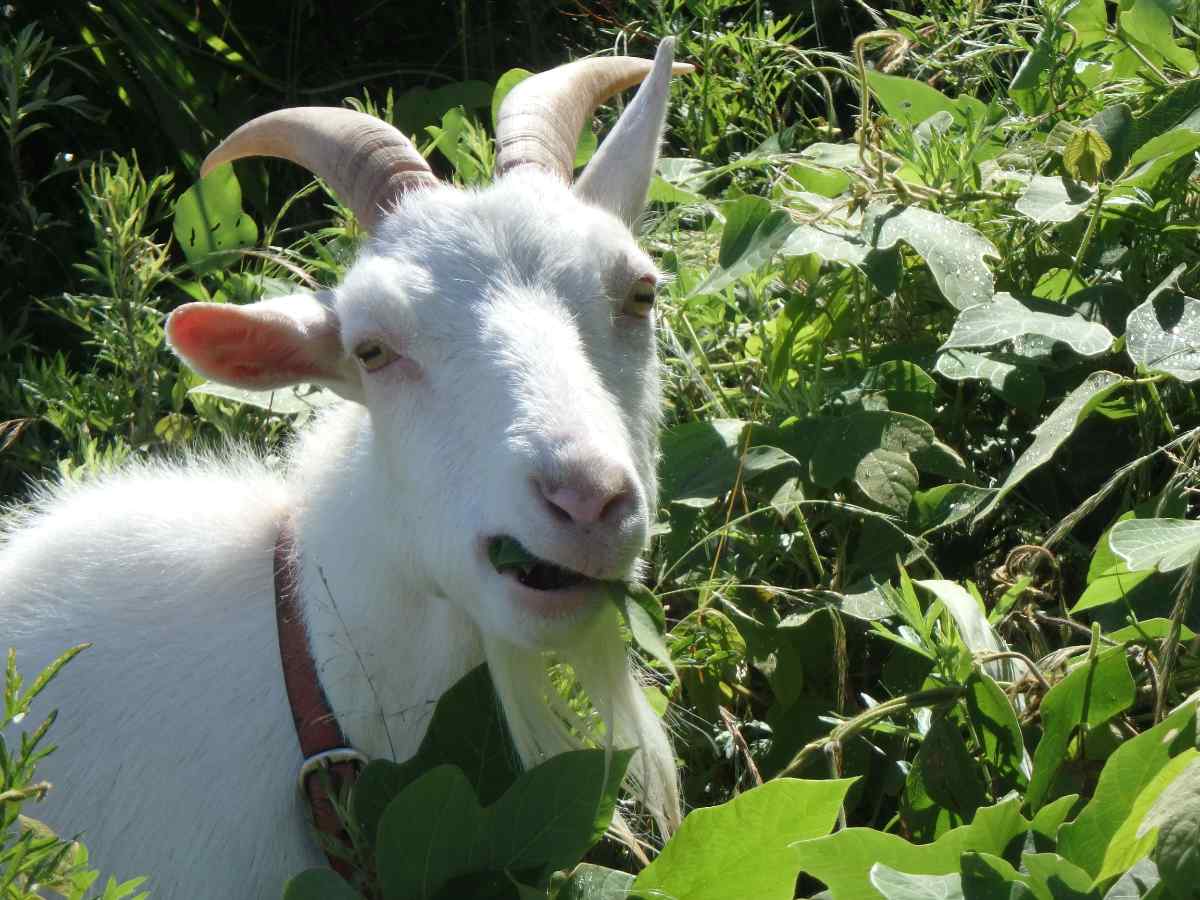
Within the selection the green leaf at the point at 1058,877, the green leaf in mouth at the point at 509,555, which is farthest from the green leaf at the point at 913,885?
the green leaf in mouth at the point at 509,555

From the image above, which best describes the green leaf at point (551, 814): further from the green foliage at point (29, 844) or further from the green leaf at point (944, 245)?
the green leaf at point (944, 245)

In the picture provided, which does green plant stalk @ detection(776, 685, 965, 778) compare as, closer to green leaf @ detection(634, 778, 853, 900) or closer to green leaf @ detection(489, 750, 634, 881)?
green leaf @ detection(634, 778, 853, 900)

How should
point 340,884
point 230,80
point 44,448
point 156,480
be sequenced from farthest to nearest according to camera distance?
1. point 230,80
2. point 44,448
3. point 156,480
4. point 340,884

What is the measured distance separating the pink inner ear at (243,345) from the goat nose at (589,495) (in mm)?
838

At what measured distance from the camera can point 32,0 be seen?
19.6ft

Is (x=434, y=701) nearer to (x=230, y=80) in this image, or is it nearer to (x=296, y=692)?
(x=296, y=692)

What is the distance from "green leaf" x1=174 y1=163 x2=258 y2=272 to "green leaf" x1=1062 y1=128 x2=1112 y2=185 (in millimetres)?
2470

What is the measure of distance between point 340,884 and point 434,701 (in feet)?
2.16

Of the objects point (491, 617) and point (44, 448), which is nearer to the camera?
point (491, 617)

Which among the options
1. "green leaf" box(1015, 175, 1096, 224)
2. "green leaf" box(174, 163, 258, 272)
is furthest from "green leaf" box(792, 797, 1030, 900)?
"green leaf" box(174, 163, 258, 272)

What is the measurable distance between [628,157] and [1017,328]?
998mm

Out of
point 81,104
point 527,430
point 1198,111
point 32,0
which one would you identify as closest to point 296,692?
point 527,430

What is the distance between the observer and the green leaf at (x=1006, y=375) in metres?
3.45

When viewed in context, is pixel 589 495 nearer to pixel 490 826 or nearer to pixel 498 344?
pixel 498 344
